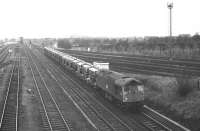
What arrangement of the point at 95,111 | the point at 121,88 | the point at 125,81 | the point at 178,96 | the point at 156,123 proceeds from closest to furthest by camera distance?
the point at 156,123, the point at 121,88, the point at 125,81, the point at 95,111, the point at 178,96

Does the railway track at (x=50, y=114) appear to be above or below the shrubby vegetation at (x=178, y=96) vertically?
below

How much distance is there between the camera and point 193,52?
177 ft

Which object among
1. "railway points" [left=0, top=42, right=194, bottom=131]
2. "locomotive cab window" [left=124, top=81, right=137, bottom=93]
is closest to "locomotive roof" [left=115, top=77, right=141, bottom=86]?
"locomotive cab window" [left=124, top=81, right=137, bottom=93]

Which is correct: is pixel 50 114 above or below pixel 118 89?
below

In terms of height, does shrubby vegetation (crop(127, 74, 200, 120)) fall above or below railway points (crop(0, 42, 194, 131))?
above

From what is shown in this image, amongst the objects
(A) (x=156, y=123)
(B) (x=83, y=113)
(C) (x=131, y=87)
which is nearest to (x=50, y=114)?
(B) (x=83, y=113)

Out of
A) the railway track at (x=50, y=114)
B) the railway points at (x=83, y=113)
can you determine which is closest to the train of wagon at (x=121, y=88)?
the railway points at (x=83, y=113)

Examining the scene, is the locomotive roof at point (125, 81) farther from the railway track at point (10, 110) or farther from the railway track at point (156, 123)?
the railway track at point (10, 110)

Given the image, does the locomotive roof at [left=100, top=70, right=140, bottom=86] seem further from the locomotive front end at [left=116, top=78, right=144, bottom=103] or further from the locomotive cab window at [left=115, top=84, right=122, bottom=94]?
the locomotive cab window at [left=115, top=84, right=122, bottom=94]

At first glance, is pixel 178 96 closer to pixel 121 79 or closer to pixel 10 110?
pixel 121 79

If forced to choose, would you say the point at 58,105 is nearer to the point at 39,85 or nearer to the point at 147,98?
the point at 147,98

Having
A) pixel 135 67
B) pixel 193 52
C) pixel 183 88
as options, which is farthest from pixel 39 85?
pixel 193 52

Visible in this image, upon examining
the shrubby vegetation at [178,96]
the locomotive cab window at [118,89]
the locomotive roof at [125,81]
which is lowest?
the shrubby vegetation at [178,96]

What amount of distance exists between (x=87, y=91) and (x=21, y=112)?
10.5 m
